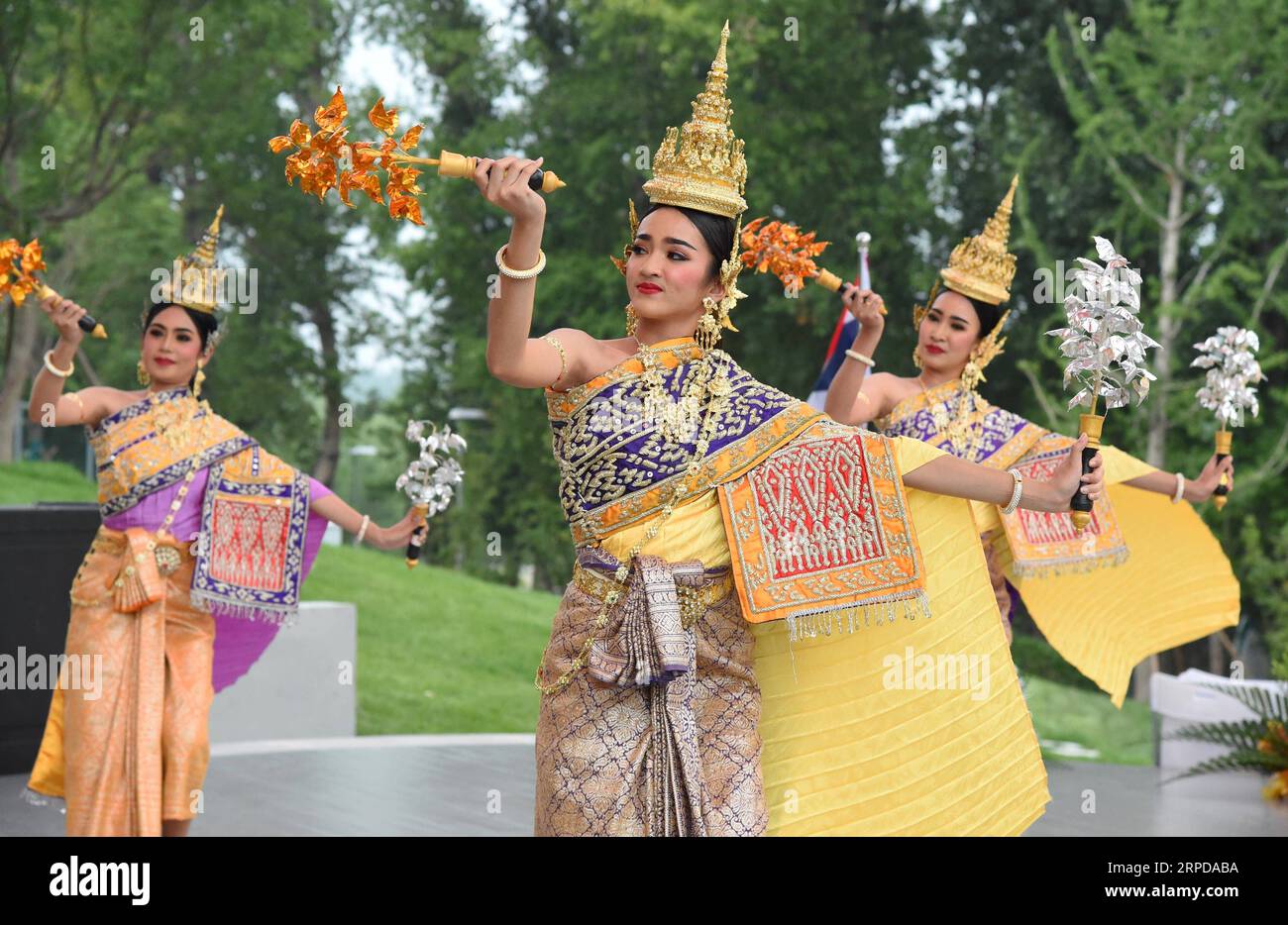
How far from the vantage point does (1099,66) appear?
1517 cm

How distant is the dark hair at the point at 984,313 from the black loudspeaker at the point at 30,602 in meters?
4.25

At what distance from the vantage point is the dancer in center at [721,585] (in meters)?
3.26

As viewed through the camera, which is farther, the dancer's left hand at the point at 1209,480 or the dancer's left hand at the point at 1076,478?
the dancer's left hand at the point at 1209,480

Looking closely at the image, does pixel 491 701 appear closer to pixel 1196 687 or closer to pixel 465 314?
pixel 1196 687

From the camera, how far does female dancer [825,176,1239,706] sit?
211 inches

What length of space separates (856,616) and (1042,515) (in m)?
2.18

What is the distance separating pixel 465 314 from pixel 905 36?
6.43 m

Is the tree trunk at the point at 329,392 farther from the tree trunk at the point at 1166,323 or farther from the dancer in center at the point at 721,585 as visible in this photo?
the dancer in center at the point at 721,585

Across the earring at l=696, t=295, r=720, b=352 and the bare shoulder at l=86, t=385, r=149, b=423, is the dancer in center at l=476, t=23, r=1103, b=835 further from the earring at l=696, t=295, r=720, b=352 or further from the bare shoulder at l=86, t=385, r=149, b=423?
the bare shoulder at l=86, t=385, r=149, b=423

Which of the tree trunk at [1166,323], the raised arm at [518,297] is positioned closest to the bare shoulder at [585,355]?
the raised arm at [518,297]

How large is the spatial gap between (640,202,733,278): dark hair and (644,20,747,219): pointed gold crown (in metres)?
0.01

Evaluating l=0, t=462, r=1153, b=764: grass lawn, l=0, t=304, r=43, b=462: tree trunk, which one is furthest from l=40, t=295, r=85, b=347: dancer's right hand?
l=0, t=304, r=43, b=462: tree trunk

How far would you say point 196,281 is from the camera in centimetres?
541

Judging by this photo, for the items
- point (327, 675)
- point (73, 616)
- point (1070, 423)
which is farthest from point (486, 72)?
point (73, 616)
